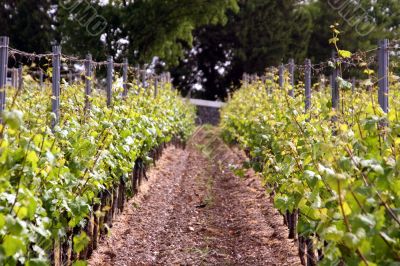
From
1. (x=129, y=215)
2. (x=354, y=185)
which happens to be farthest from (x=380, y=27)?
(x=354, y=185)

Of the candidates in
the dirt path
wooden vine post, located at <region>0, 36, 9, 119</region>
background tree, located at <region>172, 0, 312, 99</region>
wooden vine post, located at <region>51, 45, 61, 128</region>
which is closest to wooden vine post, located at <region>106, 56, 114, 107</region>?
the dirt path

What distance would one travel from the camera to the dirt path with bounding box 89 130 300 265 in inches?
227

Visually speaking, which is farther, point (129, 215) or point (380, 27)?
point (380, 27)

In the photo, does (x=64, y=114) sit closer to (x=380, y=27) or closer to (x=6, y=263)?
(x=6, y=263)

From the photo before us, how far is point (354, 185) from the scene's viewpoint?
8.52 ft

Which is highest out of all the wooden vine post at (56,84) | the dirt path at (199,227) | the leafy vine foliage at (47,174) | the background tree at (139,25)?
the background tree at (139,25)

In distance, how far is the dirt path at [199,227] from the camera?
578cm

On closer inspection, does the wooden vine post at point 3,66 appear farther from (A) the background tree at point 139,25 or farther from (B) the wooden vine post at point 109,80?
(A) the background tree at point 139,25

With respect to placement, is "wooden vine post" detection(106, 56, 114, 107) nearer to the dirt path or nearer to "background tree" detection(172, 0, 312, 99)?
the dirt path

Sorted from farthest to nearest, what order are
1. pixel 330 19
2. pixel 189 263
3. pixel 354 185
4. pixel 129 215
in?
pixel 330 19
pixel 129 215
pixel 189 263
pixel 354 185

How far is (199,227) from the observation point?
7.01 meters

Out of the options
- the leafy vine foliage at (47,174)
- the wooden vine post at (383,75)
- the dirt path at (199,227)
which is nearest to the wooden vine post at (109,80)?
the leafy vine foliage at (47,174)

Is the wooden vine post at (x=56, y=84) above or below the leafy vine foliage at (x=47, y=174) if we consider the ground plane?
above

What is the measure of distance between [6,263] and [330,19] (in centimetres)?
3225
